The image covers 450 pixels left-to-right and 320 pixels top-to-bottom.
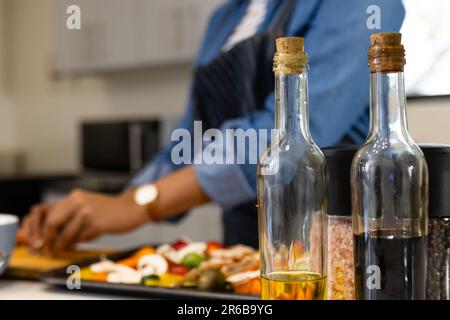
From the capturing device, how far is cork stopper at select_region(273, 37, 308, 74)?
1.70 ft

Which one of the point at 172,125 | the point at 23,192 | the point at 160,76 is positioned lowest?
the point at 23,192

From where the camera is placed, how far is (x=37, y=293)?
854mm

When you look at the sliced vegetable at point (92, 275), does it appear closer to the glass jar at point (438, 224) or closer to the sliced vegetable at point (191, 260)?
the sliced vegetable at point (191, 260)

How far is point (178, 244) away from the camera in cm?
103

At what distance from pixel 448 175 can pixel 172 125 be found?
268 cm

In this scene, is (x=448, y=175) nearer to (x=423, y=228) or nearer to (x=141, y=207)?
(x=423, y=228)

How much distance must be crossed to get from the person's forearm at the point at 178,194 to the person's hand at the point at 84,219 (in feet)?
0.10

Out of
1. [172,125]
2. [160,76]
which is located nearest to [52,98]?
[160,76]

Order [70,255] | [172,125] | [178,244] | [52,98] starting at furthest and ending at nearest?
[52,98] < [172,125] < [70,255] < [178,244]

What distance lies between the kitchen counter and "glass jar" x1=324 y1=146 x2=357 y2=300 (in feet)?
1.10

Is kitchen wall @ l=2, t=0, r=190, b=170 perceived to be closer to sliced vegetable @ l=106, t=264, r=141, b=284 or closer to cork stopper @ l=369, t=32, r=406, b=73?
sliced vegetable @ l=106, t=264, r=141, b=284

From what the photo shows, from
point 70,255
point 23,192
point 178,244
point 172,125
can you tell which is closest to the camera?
point 178,244

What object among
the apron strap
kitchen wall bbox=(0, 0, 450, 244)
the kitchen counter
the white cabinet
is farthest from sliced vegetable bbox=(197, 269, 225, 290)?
kitchen wall bbox=(0, 0, 450, 244)

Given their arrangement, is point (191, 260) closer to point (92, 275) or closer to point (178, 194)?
point (92, 275)
